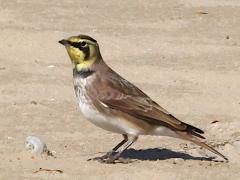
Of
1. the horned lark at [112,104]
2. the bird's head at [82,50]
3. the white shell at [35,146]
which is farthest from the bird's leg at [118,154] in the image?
the bird's head at [82,50]

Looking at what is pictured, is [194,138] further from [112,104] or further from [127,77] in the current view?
[127,77]

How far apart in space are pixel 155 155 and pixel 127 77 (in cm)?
352

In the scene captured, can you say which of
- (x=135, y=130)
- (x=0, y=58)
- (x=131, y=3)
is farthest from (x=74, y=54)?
(x=131, y=3)

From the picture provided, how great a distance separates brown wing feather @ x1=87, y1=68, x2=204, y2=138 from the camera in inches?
340

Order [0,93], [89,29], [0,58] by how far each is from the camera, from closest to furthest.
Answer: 1. [0,93]
2. [0,58]
3. [89,29]

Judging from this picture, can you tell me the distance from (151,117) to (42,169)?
105 cm

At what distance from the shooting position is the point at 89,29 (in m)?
14.5

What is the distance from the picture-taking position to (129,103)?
872cm

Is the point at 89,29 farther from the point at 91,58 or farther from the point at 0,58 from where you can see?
the point at 91,58

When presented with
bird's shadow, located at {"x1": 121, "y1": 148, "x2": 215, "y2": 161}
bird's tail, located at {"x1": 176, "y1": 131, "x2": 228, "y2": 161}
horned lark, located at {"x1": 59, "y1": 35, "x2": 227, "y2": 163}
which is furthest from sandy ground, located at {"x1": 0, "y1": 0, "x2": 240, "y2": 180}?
horned lark, located at {"x1": 59, "y1": 35, "x2": 227, "y2": 163}

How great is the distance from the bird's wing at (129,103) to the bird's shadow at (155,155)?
Result: 42cm

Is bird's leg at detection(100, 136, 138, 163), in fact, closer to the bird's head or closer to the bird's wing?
the bird's wing

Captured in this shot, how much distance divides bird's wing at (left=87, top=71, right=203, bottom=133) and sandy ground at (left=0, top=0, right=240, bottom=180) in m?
0.36

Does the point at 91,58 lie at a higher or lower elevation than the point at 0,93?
higher
